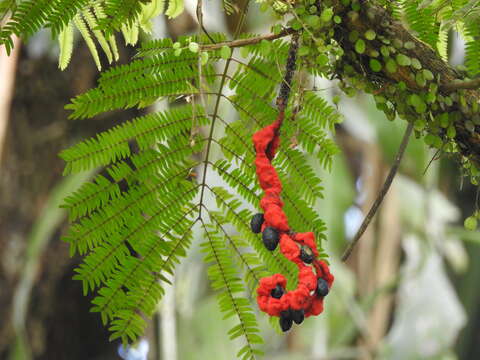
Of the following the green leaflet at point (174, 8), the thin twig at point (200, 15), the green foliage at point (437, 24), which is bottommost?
the green foliage at point (437, 24)

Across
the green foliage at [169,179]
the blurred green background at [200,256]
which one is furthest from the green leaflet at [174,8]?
the blurred green background at [200,256]

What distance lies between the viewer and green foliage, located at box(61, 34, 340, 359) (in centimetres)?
132

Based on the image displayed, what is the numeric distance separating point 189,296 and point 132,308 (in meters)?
3.24

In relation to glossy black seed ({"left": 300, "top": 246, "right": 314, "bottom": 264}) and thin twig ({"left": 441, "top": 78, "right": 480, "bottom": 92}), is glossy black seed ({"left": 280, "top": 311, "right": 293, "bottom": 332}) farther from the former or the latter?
thin twig ({"left": 441, "top": 78, "right": 480, "bottom": 92})

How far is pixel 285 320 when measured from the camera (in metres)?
1.07

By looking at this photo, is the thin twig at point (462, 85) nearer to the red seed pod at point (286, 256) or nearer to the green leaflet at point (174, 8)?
the red seed pod at point (286, 256)

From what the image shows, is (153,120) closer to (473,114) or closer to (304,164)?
(304,164)

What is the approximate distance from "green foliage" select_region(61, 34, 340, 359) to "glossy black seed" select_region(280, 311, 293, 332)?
9.1 inches

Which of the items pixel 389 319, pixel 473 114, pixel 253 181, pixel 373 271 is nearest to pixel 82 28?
pixel 253 181

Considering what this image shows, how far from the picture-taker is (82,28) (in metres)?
1.51

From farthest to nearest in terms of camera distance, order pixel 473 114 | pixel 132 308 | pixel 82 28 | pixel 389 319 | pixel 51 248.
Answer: pixel 389 319 → pixel 51 248 → pixel 82 28 → pixel 132 308 → pixel 473 114

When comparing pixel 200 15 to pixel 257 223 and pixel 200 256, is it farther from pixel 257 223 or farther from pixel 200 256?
pixel 200 256

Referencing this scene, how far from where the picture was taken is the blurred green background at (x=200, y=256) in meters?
4.28

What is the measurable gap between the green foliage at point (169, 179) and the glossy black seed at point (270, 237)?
0.80 feet
